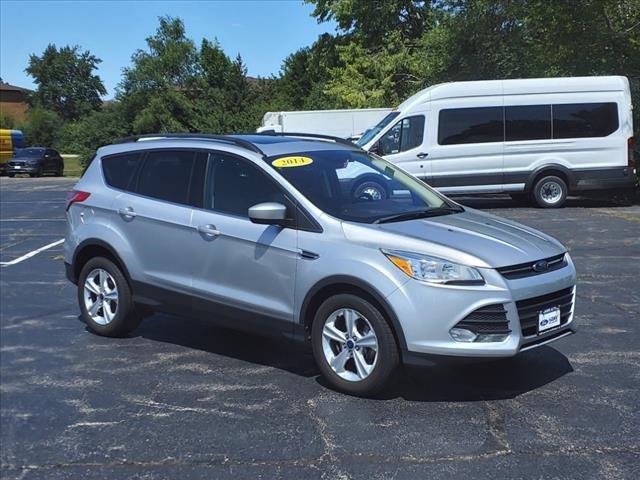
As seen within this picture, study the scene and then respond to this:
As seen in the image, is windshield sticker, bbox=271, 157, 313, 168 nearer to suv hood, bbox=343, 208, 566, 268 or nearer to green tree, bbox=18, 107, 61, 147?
suv hood, bbox=343, 208, 566, 268

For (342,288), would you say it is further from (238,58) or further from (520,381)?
(238,58)

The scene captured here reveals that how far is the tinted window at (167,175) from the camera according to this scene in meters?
5.62

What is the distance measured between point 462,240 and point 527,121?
11.5m

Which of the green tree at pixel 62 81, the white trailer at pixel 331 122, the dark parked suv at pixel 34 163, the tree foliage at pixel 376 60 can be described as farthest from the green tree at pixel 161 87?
the green tree at pixel 62 81

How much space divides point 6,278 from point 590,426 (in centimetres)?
704

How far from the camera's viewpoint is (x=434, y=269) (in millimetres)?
4328

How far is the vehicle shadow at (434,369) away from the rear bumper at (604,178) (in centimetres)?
1056

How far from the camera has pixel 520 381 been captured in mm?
4891

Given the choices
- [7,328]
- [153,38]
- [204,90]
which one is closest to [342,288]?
[7,328]

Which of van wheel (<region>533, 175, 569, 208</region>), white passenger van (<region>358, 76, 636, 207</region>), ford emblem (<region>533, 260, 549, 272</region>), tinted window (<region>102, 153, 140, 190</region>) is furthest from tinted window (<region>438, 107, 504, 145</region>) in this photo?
ford emblem (<region>533, 260, 549, 272</region>)

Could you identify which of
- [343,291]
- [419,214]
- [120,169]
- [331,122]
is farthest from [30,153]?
[343,291]

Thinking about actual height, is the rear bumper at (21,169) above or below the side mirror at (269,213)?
above

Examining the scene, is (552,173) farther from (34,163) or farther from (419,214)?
(34,163)

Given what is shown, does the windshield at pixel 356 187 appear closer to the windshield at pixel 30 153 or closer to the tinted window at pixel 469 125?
the tinted window at pixel 469 125
